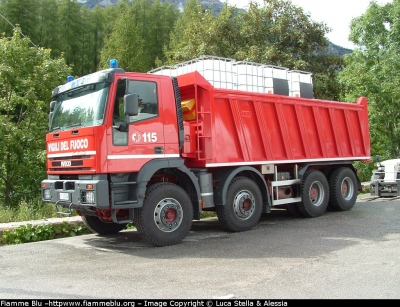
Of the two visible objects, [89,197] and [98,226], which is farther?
[98,226]

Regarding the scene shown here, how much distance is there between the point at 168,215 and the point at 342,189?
566 cm

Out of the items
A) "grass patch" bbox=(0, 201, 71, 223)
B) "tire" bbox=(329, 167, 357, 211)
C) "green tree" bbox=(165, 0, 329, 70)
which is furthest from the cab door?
"green tree" bbox=(165, 0, 329, 70)

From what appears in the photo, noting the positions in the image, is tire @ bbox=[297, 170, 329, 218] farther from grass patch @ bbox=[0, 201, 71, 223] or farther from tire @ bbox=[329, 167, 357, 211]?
grass patch @ bbox=[0, 201, 71, 223]

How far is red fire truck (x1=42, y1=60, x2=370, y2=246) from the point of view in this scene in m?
6.71

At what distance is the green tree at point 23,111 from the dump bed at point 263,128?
687 centimetres

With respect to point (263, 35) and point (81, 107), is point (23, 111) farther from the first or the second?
point (263, 35)

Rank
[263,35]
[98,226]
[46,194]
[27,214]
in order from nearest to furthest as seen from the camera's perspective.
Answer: [46,194], [98,226], [27,214], [263,35]

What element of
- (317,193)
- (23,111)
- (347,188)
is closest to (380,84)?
(347,188)

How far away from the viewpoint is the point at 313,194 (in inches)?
402

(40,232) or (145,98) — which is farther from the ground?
(145,98)

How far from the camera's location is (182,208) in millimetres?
7289

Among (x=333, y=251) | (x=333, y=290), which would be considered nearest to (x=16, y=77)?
(x=333, y=251)

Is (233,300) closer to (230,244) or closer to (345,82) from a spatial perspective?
(230,244)

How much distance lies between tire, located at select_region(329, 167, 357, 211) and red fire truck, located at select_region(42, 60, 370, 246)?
0.49 m
